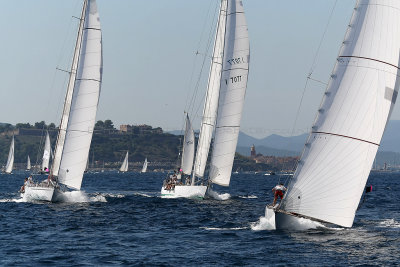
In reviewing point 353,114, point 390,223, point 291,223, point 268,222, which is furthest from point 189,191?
point 353,114

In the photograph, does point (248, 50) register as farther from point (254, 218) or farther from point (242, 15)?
point (254, 218)

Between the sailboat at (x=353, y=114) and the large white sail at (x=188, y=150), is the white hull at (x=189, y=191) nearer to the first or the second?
the large white sail at (x=188, y=150)

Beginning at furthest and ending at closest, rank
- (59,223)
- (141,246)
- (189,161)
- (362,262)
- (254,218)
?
(189,161) → (254,218) → (59,223) → (141,246) → (362,262)

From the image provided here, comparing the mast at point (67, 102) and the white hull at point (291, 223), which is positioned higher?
the mast at point (67, 102)

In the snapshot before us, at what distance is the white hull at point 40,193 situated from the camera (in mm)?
46625

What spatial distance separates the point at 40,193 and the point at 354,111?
2576cm

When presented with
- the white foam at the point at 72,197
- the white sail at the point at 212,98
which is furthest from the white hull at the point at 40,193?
the white sail at the point at 212,98

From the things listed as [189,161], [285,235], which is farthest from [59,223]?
[189,161]

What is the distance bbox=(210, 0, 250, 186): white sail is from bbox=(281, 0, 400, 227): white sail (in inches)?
869

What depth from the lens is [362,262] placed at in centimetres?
2400

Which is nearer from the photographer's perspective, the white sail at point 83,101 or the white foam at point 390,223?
the white foam at point 390,223

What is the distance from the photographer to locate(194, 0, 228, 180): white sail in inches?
2117

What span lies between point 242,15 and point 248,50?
249cm

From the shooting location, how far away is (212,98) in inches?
2122
